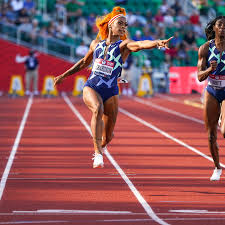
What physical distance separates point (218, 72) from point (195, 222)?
118 inches

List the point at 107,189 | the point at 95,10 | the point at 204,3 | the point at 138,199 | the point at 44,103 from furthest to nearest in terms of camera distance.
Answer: the point at 204,3, the point at 95,10, the point at 44,103, the point at 107,189, the point at 138,199

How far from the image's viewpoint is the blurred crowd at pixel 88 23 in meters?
33.2

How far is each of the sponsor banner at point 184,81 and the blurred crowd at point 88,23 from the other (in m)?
2.11

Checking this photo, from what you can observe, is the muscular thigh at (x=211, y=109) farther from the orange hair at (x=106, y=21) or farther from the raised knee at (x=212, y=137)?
the orange hair at (x=106, y=21)

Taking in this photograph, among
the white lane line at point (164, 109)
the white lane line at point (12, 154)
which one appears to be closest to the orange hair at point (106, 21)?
the white lane line at point (12, 154)

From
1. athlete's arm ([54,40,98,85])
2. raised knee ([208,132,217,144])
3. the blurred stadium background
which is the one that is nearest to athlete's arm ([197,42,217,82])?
raised knee ([208,132,217,144])

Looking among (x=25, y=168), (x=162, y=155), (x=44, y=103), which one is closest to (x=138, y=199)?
(x=25, y=168)

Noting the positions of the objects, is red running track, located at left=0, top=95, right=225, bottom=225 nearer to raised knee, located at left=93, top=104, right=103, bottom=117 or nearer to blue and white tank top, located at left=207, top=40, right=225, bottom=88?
raised knee, located at left=93, top=104, right=103, bottom=117

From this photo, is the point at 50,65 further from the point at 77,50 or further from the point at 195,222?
the point at 195,222

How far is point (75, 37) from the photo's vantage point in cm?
3397

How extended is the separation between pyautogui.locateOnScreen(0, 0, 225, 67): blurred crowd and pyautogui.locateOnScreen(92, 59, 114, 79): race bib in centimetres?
2251

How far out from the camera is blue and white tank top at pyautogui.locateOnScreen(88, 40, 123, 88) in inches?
379

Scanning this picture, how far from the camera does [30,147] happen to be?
46.2 feet

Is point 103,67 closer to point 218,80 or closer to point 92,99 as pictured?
point 92,99
